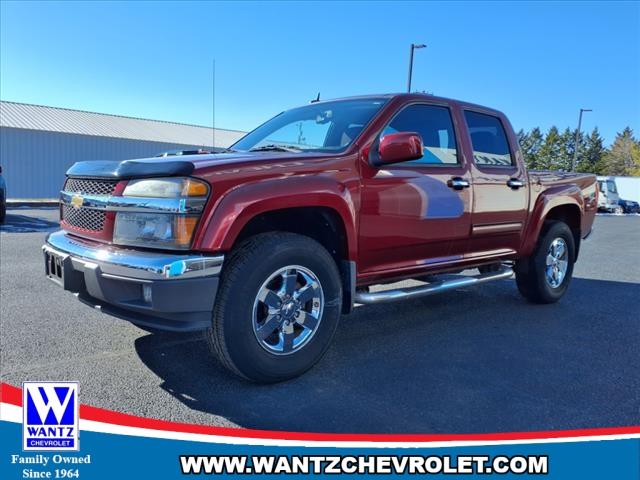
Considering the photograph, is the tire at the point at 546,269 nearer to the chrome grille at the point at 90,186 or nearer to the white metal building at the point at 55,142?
the chrome grille at the point at 90,186

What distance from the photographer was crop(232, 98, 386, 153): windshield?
3732 mm

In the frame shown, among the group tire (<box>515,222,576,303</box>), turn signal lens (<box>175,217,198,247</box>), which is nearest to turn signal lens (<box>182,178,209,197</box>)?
turn signal lens (<box>175,217,198,247</box>)

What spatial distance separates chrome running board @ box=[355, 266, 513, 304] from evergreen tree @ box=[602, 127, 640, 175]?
260 feet

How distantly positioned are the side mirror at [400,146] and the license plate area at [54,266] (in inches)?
85.0

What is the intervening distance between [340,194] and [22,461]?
7.30 ft

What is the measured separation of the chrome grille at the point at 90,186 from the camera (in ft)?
10.0

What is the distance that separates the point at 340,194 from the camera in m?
3.29

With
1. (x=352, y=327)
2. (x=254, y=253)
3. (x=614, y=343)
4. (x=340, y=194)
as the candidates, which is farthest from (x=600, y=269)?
(x=254, y=253)

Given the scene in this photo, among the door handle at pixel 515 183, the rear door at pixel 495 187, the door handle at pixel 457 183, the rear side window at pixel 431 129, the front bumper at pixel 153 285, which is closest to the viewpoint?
the front bumper at pixel 153 285

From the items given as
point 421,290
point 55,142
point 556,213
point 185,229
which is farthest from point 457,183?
point 55,142

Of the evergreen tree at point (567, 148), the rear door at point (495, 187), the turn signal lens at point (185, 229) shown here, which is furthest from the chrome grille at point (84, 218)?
the evergreen tree at point (567, 148)

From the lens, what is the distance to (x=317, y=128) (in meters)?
4.01

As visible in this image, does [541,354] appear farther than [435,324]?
No

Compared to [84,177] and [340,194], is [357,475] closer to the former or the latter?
[340,194]
